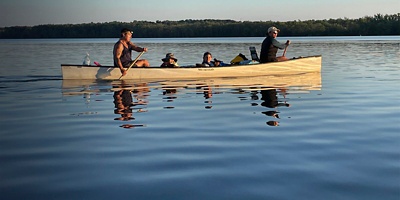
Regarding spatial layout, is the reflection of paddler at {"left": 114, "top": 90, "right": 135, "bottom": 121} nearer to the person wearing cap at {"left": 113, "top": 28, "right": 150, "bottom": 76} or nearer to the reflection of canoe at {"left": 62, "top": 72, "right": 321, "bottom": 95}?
the reflection of canoe at {"left": 62, "top": 72, "right": 321, "bottom": 95}

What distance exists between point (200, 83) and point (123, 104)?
527 centimetres

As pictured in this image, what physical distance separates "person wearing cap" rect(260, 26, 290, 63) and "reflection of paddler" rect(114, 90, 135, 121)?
5.77 meters

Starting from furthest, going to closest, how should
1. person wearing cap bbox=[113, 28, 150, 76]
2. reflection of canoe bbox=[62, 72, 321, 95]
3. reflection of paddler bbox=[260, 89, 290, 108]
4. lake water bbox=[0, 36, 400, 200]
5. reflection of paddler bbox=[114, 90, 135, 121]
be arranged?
person wearing cap bbox=[113, 28, 150, 76] < reflection of canoe bbox=[62, 72, 321, 95] < reflection of paddler bbox=[260, 89, 290, 108] < reflection of paddler bbox=[114, 90, 135, 121] < lake water bbox=[0, 36, 400, 200]

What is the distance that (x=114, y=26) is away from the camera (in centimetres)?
13362

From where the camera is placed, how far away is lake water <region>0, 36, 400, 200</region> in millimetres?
4832

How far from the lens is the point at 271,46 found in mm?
17906

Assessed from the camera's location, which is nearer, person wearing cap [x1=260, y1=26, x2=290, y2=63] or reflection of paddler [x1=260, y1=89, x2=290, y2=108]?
reflection of paddler [x1=260, y1=89, x2=290, y2=108]

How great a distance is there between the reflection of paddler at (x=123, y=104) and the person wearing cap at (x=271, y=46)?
5.77m

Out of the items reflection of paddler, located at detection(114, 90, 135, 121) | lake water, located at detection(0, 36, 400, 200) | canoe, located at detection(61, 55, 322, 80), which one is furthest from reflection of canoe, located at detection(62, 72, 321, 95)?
lake water, located at detection(0, 36, 400, 200)

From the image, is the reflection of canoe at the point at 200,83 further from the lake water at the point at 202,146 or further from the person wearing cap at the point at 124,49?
the lake water at the point at 202,146

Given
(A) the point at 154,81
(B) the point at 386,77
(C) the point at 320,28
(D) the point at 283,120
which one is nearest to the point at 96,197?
(D) the point at 283,120

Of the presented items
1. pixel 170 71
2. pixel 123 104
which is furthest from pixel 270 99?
pixel 170 71

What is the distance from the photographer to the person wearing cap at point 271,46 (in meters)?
17.5

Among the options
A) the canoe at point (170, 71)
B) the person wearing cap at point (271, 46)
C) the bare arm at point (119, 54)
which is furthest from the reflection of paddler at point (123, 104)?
the person wearing cap at point (271, 46)
